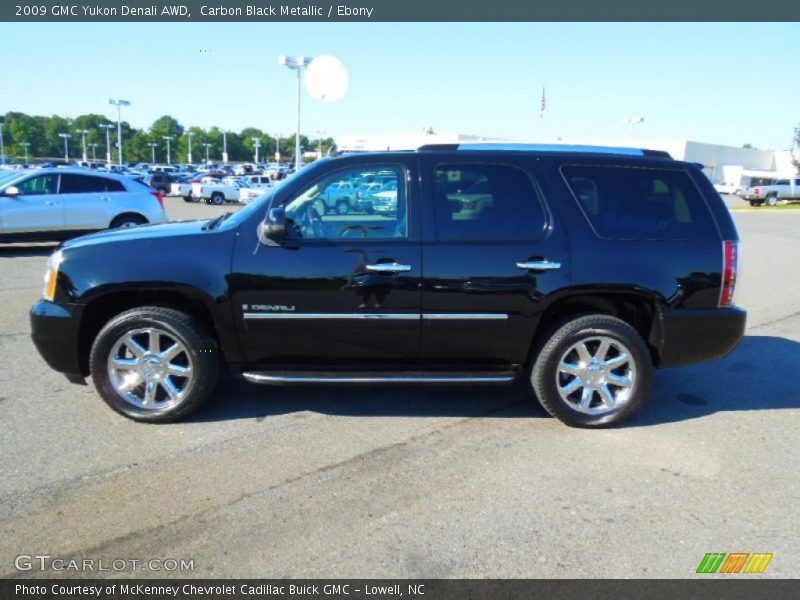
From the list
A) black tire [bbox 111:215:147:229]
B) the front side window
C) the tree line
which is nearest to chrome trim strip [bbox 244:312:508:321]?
the front side window

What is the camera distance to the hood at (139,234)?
3980 millimetres

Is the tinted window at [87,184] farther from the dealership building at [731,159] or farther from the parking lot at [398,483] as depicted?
the dealership building at [731,159]

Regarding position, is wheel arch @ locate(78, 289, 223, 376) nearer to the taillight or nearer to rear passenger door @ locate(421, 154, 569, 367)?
rear passenger door @ locate(421, 154, 569, 367)

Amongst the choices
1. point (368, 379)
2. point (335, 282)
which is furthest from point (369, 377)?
point (335, 282)

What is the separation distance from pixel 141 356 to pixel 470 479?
7.68 ft

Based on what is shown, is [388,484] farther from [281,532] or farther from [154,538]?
[154,538]

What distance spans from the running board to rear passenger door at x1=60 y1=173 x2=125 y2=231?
952 cm

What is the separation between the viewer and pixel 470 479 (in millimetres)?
3404

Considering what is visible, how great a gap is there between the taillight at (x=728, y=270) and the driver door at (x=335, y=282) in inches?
83.5

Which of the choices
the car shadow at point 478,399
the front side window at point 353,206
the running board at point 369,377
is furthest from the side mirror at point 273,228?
the car shadow at point 478,399

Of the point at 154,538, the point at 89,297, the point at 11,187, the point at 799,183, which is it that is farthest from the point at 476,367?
the point at 799,183

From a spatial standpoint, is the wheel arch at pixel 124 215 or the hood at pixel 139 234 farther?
the wheel arch at pixel 124 215

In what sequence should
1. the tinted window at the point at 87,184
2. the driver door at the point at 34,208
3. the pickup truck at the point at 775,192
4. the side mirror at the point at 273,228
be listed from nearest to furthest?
1. the side mirror at the point at 273,228
2. the driver door at the point at 34,208
3. the tinted window at the point at 87,184
4. the pickup truck at the point at 775,192

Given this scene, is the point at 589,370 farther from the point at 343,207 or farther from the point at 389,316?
the point at 343,207
